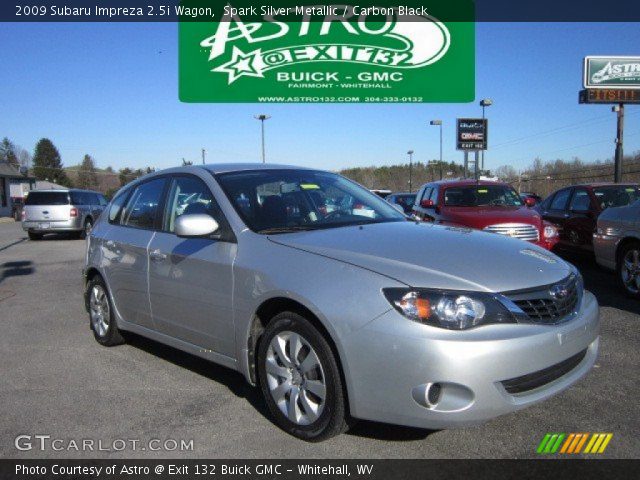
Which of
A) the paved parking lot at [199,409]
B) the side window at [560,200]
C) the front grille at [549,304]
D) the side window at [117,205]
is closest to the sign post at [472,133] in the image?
the side window at [560,200]

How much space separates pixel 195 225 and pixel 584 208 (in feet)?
27.3

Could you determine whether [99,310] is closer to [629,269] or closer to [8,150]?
[629,269]

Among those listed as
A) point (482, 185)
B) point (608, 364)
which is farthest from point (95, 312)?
point (482, 185)

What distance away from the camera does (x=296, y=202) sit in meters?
3.99

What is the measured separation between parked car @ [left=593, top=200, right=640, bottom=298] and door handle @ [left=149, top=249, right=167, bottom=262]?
5.61 meters

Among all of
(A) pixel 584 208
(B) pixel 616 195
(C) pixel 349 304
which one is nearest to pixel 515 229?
(A) pixel 584 208

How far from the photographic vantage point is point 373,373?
2.72 meters

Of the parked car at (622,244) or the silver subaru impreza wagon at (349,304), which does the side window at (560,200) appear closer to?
the parked car at (622,244)

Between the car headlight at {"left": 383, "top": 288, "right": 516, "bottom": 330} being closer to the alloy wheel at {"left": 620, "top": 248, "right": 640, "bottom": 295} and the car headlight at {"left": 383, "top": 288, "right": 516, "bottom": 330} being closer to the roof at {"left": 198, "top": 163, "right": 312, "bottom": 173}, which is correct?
the roof at {"left": 198, "top": 163, "right": 312, "bottom": 173}

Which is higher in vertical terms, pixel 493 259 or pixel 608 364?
pixel 493 259

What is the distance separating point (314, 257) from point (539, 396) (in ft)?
4.58

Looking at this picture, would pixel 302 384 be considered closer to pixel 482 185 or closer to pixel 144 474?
pixel 144 474

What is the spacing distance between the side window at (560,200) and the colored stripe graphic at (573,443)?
317 inches

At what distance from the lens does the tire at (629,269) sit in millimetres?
6629
